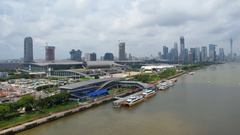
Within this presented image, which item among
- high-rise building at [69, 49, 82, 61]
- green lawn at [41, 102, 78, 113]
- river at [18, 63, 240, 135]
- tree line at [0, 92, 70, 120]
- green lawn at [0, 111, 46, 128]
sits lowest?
river at [18, 63, 240, 135]

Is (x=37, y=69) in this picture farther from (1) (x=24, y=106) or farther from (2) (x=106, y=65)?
(1) (x=24, y=106)

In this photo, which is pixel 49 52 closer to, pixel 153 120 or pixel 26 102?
pixel 26 102

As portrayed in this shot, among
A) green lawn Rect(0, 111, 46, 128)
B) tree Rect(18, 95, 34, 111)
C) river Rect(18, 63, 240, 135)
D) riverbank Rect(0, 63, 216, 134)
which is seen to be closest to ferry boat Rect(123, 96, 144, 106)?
river Rect(18, 63, 240, 135)

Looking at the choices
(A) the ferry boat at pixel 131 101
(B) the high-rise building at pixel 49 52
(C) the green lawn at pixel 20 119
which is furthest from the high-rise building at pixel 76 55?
(C) the green lawn at pixel 20 119

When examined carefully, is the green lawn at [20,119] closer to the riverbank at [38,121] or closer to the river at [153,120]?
the riverbank at [38,121]

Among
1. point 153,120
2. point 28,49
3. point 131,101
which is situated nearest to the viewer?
point 153,120

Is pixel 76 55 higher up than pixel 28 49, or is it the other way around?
pixel 28 49

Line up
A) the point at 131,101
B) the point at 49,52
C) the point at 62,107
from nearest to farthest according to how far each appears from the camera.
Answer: the point at 62,107, the point at 131,101, the point at 49,52

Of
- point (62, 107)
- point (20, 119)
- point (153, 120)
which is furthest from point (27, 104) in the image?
point (153, 120)

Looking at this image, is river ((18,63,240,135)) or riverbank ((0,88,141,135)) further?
river ((18,63,240,135))

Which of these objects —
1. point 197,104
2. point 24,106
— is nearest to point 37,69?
point 24,106

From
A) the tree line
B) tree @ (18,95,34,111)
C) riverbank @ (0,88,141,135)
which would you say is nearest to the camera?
riverbank @ (0,88,141,135)

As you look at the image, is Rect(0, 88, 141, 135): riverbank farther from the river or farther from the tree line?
the tree line
